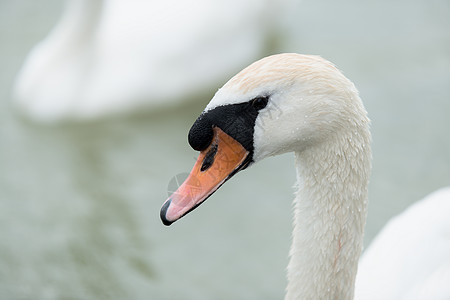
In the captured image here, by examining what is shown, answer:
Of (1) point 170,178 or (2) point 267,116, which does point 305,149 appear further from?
(1) point 170,178

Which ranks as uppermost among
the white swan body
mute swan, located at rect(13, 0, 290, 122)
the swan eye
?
mute swan, located at rect(13, 0, 290, 122)

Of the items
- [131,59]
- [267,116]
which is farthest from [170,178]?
[267,116]

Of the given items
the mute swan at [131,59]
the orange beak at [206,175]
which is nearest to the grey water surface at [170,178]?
the mute swan at [131,59]

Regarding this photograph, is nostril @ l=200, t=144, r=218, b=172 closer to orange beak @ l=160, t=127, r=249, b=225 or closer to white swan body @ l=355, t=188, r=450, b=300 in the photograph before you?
orange beak @ l=160, t=127, r=249, b=225

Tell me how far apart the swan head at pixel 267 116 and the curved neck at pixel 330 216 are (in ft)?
0.20

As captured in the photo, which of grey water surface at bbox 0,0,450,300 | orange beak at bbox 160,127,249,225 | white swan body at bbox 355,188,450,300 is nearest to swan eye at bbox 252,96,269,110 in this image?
orange beak at bbox 160,127,249,225

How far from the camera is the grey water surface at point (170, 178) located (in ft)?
12.1

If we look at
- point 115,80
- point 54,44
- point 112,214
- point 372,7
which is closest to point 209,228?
point 112,214

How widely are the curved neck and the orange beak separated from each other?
0.21 metres

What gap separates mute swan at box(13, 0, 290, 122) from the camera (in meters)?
4.76

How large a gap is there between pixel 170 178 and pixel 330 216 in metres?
2.33

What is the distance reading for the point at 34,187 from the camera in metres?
Answer: 4.25

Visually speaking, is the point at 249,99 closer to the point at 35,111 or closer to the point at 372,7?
the point at 35,111

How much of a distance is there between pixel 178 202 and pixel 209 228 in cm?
205
